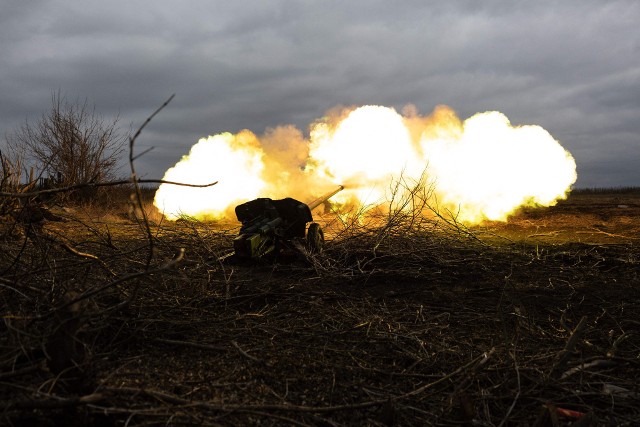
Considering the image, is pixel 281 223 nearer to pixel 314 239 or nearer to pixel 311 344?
pixel 314 239

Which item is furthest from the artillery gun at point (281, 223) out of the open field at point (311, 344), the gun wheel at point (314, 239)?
the open field at point (311, 344)

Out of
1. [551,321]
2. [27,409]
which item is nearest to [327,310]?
[551,321]

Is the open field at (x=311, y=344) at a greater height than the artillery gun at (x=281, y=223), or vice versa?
the artillery gun at (x=281, y=223)

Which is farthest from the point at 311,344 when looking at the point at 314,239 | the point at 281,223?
the point at 281,223

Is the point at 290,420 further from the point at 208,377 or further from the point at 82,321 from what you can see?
the point at 82,321

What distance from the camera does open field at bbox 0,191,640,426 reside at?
324 cm

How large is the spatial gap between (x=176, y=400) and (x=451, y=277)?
5.34 metres

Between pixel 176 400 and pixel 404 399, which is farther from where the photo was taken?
pixel 404 399

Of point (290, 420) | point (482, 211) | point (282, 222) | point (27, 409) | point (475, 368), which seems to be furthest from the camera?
point (482, 211)

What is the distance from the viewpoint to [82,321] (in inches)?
131

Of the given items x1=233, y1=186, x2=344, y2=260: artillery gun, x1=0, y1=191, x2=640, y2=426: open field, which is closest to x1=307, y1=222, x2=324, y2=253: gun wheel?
x1=233, y1=186, x2=344, y2=260: artillery gun

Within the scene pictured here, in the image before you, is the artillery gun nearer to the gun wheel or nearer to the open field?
the gun wheel

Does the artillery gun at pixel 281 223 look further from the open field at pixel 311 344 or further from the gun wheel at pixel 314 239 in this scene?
the open field at pixel 311 344

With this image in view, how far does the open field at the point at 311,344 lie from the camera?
3.24 meters
